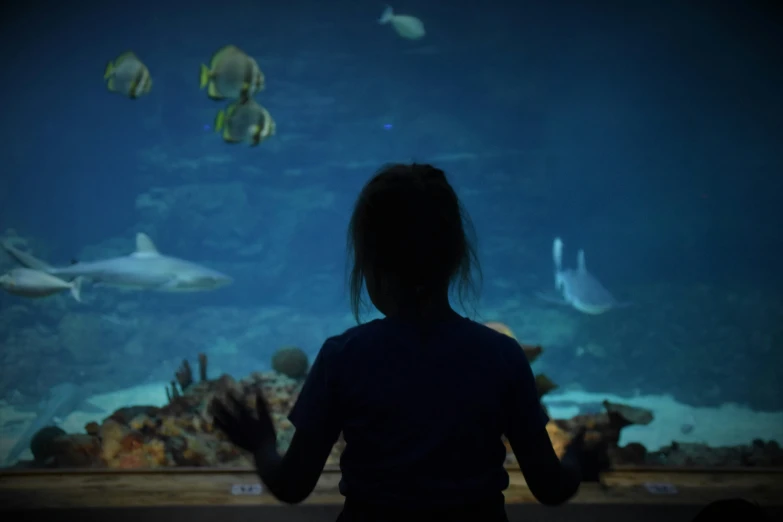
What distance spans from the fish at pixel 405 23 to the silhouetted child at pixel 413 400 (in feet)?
24.0

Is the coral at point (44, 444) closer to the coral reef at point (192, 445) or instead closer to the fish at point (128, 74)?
the coral reef at point (192, 445)

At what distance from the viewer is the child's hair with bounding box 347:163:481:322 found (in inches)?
44.7

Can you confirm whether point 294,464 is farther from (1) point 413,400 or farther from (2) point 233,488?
(2) point 233,488

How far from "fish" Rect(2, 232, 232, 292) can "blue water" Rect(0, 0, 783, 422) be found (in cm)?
343

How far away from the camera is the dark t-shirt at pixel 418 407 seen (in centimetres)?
107

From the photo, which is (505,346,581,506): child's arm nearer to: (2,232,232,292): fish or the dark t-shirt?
the dark t-shirt

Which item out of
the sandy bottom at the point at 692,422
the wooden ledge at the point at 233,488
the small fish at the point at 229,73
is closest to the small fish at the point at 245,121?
the small fish at the point at 229,73

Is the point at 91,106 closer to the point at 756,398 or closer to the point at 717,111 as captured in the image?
the point at 717,111

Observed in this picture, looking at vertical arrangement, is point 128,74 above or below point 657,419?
above

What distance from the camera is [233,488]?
2.59 m

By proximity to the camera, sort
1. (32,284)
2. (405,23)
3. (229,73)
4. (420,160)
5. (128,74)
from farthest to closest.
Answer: (420,160) → (405,23) → (128,74) → (229,73) → (32,284)

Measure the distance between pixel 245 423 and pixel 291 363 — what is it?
14.5 feet

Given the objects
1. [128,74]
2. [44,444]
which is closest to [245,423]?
[44,444]

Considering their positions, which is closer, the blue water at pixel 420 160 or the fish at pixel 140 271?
the fish at pixel 140 271
